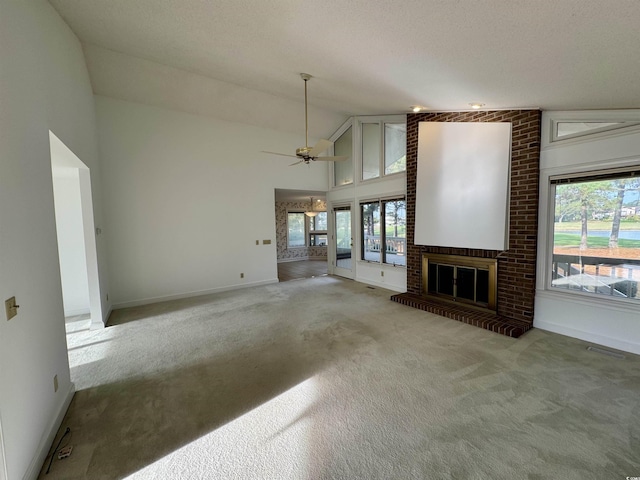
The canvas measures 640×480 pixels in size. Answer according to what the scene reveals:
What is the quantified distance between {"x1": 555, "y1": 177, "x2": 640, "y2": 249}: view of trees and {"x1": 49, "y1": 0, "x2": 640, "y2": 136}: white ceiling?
0.87m

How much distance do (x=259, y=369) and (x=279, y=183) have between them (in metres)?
4.63

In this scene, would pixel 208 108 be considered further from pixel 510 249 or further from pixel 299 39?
pixel 510 249

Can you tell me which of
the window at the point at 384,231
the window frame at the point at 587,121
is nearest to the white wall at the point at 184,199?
the window at the point at 384,231

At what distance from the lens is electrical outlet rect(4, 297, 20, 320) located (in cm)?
153

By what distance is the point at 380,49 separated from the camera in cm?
260

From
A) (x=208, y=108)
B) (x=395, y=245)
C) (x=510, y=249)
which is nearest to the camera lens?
(x=510, y=249)

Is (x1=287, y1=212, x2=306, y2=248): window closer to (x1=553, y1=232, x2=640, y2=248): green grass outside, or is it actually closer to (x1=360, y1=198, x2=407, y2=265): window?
(x1=360, y1=198, x2=407, y2=265): window

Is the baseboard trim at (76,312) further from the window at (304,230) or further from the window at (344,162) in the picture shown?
the window at (304,230)

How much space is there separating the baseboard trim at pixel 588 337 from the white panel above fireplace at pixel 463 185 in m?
1.17

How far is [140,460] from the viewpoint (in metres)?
1.76

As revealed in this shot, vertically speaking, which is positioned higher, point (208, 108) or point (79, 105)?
point (208, 108)

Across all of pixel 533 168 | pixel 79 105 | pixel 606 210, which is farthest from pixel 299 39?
pixel 606 210

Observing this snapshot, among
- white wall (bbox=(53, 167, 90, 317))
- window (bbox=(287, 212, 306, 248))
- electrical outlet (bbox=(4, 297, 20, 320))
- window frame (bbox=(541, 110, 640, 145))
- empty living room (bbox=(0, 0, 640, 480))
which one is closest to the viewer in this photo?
electrical outlet (bbox=(4, 297, 20, 320))

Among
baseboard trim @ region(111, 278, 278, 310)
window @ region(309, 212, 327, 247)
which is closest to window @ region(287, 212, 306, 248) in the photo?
window @ region(309, 212, 327, 247)
